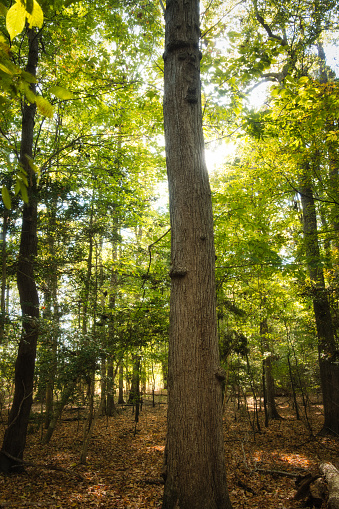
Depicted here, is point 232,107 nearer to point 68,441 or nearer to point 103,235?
point 103,235

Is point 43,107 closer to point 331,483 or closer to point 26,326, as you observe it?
point 331,483

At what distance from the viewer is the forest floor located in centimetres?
444

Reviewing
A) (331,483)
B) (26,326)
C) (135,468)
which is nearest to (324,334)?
(331,483)

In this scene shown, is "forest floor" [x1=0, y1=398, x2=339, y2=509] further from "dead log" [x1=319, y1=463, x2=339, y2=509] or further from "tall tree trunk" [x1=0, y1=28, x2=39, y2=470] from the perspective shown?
"tall tree trunk" [x1=0, y1=28, x2=39, y2=470]

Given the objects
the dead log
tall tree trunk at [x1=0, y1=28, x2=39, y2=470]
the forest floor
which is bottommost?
the forest floor

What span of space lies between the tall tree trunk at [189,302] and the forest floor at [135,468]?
2.70m

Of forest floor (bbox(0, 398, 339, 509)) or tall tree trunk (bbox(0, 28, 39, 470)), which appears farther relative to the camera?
tall tree trunk (bbox(0, 28, 39, 470))

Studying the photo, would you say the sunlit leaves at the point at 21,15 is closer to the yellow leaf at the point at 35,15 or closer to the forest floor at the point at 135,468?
the yellow leaf at the point at 35,15

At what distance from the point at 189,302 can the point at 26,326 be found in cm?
460

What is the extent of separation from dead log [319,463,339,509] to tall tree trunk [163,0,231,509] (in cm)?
163

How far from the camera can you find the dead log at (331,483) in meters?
2.83

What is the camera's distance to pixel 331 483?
3148 millimetres

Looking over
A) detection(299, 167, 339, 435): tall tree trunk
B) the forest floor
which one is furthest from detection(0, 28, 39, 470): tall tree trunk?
detection(299, 167, 339, 435): tall tree trunk

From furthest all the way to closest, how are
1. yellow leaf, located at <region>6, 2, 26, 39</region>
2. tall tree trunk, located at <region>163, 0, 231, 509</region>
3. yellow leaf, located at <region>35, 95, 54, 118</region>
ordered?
1. tall tree trunk, located at <region>163, 0, 231, 509</region>
2. yellow leaf, located at <region>35, 95, 54, 118</region>
3. yellow leaf, located at <region>6, 2, 26, 39</region>
